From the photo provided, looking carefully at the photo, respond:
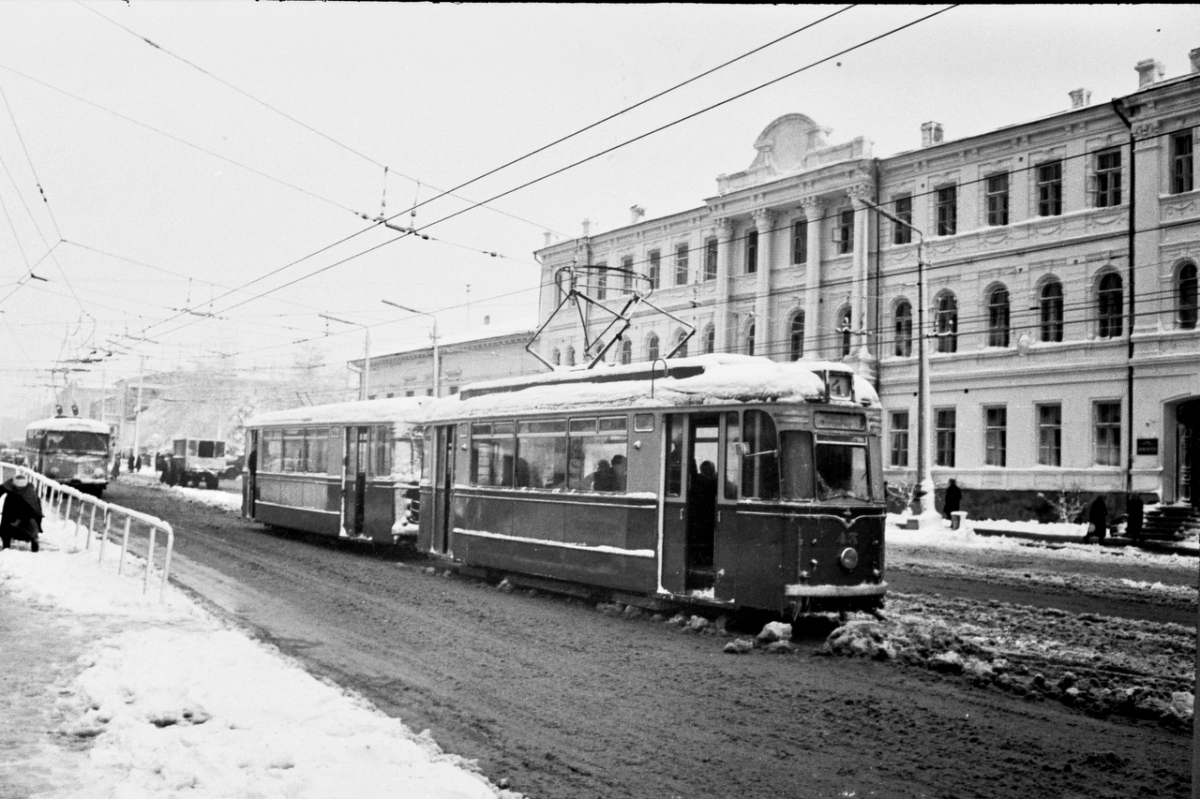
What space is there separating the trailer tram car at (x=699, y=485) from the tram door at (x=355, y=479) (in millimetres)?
5656

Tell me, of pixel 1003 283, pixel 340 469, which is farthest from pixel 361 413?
pixel 1003 283

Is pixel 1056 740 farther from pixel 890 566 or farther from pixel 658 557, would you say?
pixel 890 566

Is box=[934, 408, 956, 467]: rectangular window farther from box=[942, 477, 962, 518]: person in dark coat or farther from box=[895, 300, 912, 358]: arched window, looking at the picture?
box=[942, 477, 962, 518]: person in dark coat

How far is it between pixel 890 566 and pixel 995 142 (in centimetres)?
2006

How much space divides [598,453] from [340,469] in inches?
366

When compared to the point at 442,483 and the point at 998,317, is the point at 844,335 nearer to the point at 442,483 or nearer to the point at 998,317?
the point at 998,317

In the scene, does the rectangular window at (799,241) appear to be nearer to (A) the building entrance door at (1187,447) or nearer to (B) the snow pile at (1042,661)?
(A) the building entrance door at (1187,447)

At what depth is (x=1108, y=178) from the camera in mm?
31062

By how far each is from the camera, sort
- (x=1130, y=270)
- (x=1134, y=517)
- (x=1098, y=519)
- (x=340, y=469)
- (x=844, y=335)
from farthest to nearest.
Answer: (x=844, y=335) < (x=1130, y=270) < (x=1134, y=517) < (x=1098, y=519) < (x=340, y=469)

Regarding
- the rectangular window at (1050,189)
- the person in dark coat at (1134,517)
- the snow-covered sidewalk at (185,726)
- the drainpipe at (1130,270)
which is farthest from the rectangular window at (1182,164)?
the snow-covered sidewalk at (185,726)

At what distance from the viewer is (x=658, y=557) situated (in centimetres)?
1212

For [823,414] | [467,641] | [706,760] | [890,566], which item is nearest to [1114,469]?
[890,566]

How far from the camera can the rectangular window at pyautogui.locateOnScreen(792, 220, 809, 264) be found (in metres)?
39.8

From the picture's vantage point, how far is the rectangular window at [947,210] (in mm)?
35156
